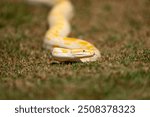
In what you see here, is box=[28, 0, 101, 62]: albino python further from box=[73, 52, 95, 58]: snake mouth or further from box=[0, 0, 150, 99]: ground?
box=[0, 0, 150, 99]: ground

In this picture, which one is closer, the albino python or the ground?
the ground

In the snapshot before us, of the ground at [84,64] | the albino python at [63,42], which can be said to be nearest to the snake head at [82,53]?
the albino python at [63,42]

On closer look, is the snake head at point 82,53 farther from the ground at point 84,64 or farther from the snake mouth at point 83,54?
the ground at point 84,64

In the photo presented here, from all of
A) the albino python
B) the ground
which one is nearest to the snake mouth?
the albino python

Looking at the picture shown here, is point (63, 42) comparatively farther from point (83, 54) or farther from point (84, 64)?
point (84, 64)

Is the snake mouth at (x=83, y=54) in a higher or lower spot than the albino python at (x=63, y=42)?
lower

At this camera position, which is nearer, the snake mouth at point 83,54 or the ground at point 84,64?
the ground at point 84,64

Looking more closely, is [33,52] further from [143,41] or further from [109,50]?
[143,41]
